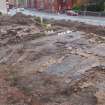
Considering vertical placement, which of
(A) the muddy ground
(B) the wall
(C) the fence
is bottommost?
(C) the fence

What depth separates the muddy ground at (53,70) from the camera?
46.1 ft

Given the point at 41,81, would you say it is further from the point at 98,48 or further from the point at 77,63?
the point at 98,48

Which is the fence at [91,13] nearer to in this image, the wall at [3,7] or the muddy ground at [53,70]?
the wall at [3,7]

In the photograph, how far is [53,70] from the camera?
17.3 metres

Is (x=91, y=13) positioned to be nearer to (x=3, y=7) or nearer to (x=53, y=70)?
(x=3, y=7)

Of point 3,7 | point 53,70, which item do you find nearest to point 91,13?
point 3,7

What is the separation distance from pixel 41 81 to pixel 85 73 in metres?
2.08

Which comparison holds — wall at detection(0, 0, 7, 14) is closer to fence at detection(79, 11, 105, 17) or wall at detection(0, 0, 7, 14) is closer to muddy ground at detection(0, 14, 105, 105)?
fence at detection(79, 11, 105, 17)

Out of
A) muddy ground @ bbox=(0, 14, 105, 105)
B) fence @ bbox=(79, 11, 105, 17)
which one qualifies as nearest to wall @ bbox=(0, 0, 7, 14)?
fence @ bbox=(79, 11, 105, 17)

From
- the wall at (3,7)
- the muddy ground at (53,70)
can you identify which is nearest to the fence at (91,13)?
the wall at (3,7)

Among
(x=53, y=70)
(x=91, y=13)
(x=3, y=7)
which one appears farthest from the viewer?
(x=91, y=13)

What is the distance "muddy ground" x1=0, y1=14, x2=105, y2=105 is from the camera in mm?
14047

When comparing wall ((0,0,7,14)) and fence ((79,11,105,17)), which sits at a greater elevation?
wall ((0,0,7,14))

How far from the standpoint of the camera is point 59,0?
77.8 m
